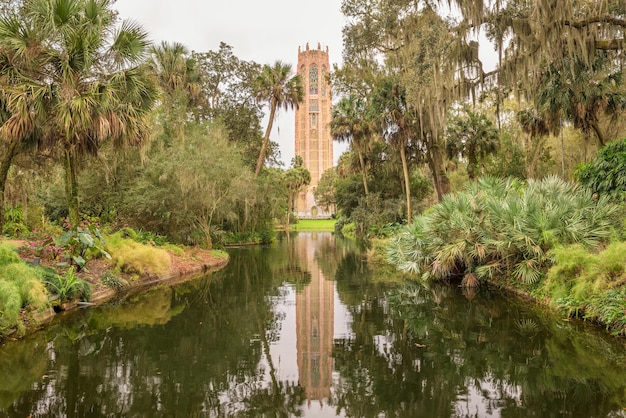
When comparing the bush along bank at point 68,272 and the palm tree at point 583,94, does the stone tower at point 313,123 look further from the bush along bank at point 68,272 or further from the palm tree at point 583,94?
the bush along bank at point 68,272

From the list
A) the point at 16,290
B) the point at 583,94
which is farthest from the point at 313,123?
the point at 16,290

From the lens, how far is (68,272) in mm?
10438

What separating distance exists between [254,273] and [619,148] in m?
11.2

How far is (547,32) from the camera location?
1294 centimetres

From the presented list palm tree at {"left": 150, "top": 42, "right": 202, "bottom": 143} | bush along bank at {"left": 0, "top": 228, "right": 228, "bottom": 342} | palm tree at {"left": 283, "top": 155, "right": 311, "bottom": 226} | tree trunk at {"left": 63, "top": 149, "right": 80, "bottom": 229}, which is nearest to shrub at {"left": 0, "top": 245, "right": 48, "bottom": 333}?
bush along bank at {"left": 0, "top": 228, "right": 228, "bottom": 342}

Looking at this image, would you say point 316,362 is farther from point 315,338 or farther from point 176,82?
point 176,82

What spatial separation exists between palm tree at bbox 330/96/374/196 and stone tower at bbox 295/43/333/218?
232ft

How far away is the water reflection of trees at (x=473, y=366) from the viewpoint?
5.00 meters

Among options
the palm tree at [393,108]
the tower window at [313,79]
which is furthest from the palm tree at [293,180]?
the tower window at [313,79]

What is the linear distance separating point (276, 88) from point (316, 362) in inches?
981

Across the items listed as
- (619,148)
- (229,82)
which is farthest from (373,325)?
(229,82)

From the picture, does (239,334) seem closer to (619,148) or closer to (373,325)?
(373,325)

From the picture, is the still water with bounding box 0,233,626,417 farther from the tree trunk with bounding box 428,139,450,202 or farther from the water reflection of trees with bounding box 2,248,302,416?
the tree trunk with bounding box 428,139,450,202

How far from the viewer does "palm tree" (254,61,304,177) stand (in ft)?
97.7
